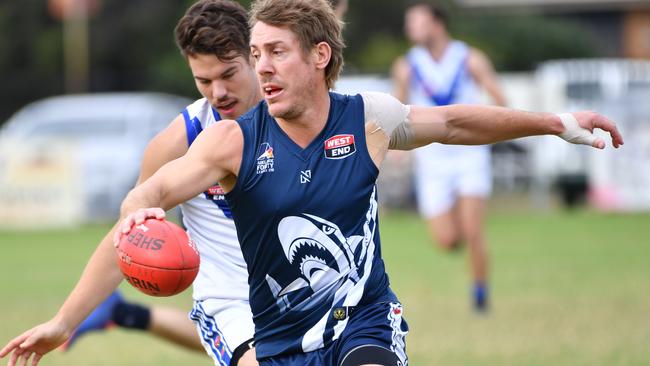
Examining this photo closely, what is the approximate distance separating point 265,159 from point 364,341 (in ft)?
2.41

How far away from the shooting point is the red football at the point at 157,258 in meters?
3.70

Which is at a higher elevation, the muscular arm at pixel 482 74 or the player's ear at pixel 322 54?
the player's ear at pixel 322 54

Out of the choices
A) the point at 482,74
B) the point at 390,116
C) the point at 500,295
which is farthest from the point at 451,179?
the point at 390,116

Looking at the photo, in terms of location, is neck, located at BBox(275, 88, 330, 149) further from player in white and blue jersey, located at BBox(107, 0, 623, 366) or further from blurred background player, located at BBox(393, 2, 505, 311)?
blurred background player, located at BBox(393, 2, 505, 311)

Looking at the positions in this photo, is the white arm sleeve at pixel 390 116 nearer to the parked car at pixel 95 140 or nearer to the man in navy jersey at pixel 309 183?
the man in navy jersey at pixel 309 183

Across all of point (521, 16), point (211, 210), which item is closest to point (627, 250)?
point (211, 210)

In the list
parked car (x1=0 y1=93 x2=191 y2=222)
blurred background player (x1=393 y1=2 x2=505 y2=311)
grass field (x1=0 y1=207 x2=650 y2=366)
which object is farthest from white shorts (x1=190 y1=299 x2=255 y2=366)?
parked car (x1=0 y1=93 x2=191 y2=222)

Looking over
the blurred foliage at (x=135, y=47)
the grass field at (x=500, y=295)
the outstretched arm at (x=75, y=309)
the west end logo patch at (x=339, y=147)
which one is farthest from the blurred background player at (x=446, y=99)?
the blurred foliage at (x=135, y=47)

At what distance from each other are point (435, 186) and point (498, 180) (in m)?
11.1

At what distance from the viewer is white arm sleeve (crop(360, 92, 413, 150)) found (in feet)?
14.0

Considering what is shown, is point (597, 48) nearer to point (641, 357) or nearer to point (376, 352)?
point (641, 357)

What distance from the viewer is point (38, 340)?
13.6 ft

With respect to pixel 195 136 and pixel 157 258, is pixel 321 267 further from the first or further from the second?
pixel 195 136

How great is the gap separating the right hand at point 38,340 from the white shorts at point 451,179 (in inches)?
234
